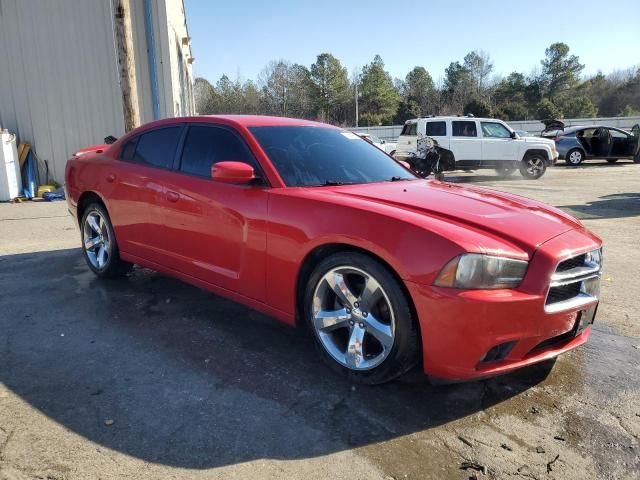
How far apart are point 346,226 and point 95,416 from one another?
1.66m

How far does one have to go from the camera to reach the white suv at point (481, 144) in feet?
51.2

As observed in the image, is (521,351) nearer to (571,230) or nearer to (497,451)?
(497,451)

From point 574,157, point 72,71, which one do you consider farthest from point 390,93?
point 72,71

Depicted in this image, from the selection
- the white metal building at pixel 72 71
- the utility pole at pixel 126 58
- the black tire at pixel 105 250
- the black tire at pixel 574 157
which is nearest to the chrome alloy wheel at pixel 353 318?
the black tire at pixel 105 250

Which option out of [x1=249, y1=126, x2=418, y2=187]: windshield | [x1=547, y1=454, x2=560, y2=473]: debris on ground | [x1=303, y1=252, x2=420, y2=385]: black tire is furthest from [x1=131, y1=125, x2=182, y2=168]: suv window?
[x1=547, y1=454, x2=560, y2=473]: debris on ground

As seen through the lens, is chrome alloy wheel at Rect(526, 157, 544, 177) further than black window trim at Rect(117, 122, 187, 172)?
Yes

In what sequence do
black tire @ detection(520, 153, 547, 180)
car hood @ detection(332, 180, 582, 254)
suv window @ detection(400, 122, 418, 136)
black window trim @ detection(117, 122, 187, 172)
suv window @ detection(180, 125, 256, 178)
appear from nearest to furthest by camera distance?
car hood @ detection(332, 180, 582, 254) < suv window @ detection(180, 125, 256, 178) < black window trim @ detection(117, 122, 187, 172) < suv window @ detection(400, 122, 418, 136) < black tire @ detection(520, 153, 547, 180)

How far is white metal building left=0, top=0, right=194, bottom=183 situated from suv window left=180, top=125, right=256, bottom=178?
26.4 ft

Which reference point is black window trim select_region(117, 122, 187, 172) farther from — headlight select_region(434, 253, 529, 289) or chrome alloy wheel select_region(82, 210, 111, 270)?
headlight select_region(434, 253, 529, 289)

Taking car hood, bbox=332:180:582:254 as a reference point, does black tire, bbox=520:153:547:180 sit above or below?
below

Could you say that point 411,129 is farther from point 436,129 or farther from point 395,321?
point 395,321

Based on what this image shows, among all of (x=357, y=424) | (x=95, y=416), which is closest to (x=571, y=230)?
(x=357, y=424)

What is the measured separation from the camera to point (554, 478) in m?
2.13

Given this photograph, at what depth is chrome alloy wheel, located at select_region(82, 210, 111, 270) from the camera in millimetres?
4785
